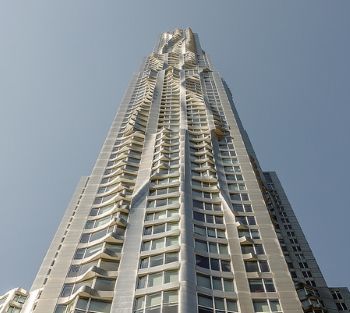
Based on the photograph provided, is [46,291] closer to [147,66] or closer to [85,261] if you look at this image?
[85,261]

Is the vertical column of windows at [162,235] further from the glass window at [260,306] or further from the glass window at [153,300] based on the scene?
the glass window at [260,306]

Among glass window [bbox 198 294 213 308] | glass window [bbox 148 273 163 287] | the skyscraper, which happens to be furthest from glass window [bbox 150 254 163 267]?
glass window [bbox 198 294 213 308]

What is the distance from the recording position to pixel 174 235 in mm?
40781

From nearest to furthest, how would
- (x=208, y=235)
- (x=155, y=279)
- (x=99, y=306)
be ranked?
1. (x=99, y=306)
2. (x=155, y=279)
3. (x=208, y=235)

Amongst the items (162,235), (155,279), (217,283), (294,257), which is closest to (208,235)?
(162,235)

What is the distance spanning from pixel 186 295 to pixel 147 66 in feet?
282

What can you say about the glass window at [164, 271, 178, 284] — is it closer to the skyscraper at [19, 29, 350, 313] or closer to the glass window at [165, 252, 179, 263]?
the skyscraper at [19, 29, 350, 313]

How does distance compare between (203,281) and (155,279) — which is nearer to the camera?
(155,279)

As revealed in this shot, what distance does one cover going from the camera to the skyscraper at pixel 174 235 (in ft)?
113

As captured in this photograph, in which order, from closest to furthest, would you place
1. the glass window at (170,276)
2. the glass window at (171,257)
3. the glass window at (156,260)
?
the glass window at (170,276)
the glass window at (156,260)
the glass window at (171,257)

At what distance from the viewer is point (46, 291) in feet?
118

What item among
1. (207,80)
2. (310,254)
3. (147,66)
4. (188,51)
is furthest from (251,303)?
(188,51)

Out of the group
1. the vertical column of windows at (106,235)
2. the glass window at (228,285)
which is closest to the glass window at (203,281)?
the glass window at (228,285)

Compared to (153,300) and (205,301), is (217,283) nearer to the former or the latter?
(205,301)
